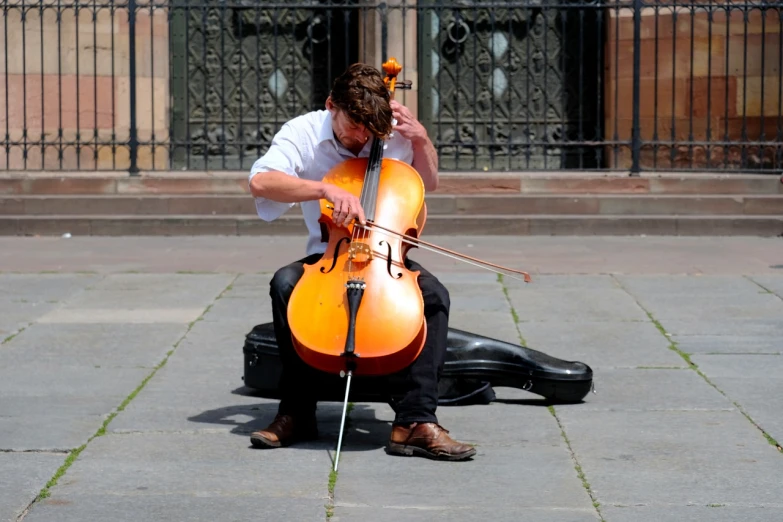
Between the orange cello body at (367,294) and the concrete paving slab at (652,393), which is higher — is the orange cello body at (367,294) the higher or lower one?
the higher one

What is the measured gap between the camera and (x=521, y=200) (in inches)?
490

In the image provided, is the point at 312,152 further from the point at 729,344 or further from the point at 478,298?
the point at 478,298

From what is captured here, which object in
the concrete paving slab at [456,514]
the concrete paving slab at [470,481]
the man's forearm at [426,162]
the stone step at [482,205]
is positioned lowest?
the concrete paving slab at [456,514]

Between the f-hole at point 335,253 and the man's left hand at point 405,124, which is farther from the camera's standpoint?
the man's left hand at point 405,124

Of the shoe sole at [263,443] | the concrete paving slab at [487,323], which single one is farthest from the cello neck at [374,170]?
the concrete paving slab at [487,323]

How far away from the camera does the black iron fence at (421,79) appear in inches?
560

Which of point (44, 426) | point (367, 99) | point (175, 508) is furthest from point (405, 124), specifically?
point (44, 426)

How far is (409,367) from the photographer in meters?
4.63

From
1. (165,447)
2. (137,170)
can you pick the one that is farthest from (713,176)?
(165,447)

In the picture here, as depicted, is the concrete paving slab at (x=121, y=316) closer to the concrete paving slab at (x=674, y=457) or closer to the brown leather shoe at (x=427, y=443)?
the concrete paving slab at (x=674, y=457)

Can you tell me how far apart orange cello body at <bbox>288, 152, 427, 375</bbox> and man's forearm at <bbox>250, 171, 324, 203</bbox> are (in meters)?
0.06

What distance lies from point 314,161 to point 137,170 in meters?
8.63

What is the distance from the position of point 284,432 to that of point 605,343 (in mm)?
2559

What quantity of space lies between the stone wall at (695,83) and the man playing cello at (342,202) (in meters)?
9.44
